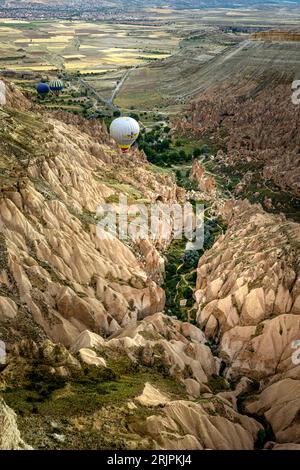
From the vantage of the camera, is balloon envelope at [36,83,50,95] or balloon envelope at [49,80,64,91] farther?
balloon envelope at [49,80,64,91]

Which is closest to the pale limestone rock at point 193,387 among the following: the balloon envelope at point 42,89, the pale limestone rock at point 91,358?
the pale limestone rock at point 91,358

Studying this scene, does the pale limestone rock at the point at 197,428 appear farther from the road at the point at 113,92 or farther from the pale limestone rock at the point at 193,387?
the road at the point at 113,92

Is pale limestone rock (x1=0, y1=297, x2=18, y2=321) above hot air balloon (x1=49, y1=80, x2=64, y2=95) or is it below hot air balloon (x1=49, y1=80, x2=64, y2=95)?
below

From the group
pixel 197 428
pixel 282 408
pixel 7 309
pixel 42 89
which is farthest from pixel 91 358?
pixel 42 89

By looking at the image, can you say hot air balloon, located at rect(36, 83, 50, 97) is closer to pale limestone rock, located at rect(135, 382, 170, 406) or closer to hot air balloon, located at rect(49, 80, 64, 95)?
hot air balloon, located at rect(49, 80, 64, 95)

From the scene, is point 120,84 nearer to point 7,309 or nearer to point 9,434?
point 7,309

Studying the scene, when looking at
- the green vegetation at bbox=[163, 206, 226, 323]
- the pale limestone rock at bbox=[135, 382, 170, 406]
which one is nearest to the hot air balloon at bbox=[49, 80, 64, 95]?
the green vegetation at bbox=[163, 206, 226, 323]

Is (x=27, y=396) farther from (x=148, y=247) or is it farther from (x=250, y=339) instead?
(x=148, y=247)

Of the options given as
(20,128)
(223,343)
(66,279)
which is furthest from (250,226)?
(20,128)
